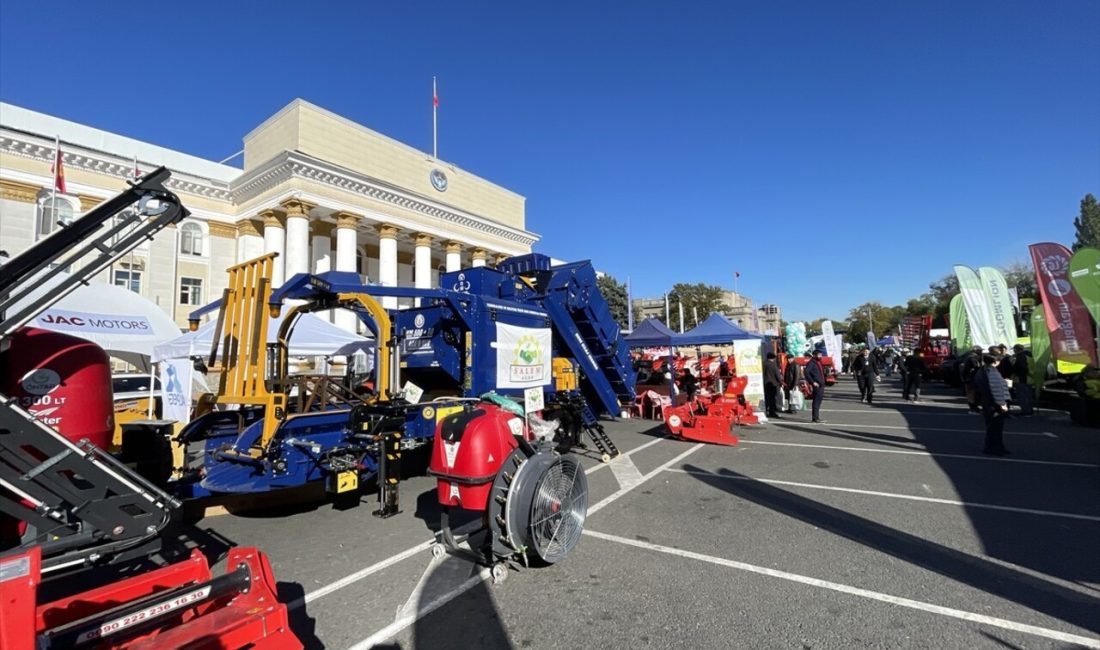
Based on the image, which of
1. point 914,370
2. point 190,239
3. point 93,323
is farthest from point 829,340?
point 190,239

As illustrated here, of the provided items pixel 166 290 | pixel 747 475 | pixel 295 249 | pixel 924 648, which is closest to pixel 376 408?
pixel 924 648

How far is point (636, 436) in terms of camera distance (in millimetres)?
11016

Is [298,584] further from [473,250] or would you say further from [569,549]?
[473,250]

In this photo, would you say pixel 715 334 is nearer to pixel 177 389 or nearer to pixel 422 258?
pixel 177 389

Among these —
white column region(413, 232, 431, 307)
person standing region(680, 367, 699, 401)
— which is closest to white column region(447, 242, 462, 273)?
white column region(413, 232, 431, 307)

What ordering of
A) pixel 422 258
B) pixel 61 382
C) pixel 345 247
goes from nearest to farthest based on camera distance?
pixel 61 382 → pixel 345 247 → pixel 422 258

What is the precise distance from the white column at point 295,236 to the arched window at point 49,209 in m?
9.79

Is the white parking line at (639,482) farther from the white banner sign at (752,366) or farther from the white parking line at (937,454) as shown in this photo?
the white banner sign at (752,366)

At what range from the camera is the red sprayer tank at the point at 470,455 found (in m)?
3.68

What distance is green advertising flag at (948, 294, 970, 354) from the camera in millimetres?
22870

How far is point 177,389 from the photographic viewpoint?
27.5 feet

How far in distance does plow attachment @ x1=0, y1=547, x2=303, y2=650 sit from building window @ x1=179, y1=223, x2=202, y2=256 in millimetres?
31217

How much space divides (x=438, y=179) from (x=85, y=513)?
104 feet

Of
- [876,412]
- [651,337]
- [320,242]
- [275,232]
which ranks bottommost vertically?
[876,412]
